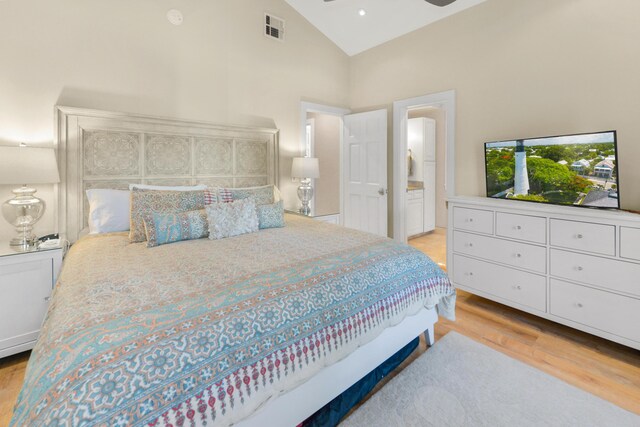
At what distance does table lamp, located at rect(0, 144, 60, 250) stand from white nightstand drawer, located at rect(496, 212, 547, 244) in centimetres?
357

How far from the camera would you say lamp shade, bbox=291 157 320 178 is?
375cm

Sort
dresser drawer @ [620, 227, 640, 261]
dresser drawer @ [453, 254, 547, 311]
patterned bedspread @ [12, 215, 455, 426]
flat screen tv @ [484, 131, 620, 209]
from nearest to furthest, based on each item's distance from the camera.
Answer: patterned bedspread @ [12, 215, 455, 426]
dresser drawer @ [620, 227, 640, 261]
flat screen tv @ [484, 131, 620, 209]
dresser drawer @ [453, 254, 547, 311]

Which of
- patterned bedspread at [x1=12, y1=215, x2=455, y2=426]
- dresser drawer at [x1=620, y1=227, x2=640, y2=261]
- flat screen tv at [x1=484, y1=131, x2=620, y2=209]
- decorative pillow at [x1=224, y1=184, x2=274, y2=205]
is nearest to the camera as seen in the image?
patterned bedspread at [x1=12, y1=215, x2=455, y2=426]

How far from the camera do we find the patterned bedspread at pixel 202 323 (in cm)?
88

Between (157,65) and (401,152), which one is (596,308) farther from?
(157,65)

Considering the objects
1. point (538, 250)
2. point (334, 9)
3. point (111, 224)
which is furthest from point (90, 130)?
point (538, 250)

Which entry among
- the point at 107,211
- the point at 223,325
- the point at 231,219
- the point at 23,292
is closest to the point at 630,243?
the point at 223,325

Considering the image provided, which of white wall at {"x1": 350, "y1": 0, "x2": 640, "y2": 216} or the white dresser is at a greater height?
white wall at {"x1": 350, "y1": 0, "x2": 640, "y2": 216}

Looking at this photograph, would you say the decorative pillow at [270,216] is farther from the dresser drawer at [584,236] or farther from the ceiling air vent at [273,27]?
the ceiling air vent at [273,27]

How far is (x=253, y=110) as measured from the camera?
12.0 ft

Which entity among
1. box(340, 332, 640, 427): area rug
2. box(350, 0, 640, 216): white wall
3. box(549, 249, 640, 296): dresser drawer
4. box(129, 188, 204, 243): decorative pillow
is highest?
box(350, 0, 640, 216): white wall

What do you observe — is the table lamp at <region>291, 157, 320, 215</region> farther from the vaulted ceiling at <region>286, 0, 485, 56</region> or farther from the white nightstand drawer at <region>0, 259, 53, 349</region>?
the white nightstand drawer at <region>0, 259, 53, 349</region>

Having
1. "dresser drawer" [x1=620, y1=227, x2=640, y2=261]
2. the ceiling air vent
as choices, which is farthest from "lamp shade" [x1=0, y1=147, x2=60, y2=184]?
"dresser drawer" [x1=620, y1=227, x2=640, y2=261]

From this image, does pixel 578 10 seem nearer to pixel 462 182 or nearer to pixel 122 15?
pixel 462 182
